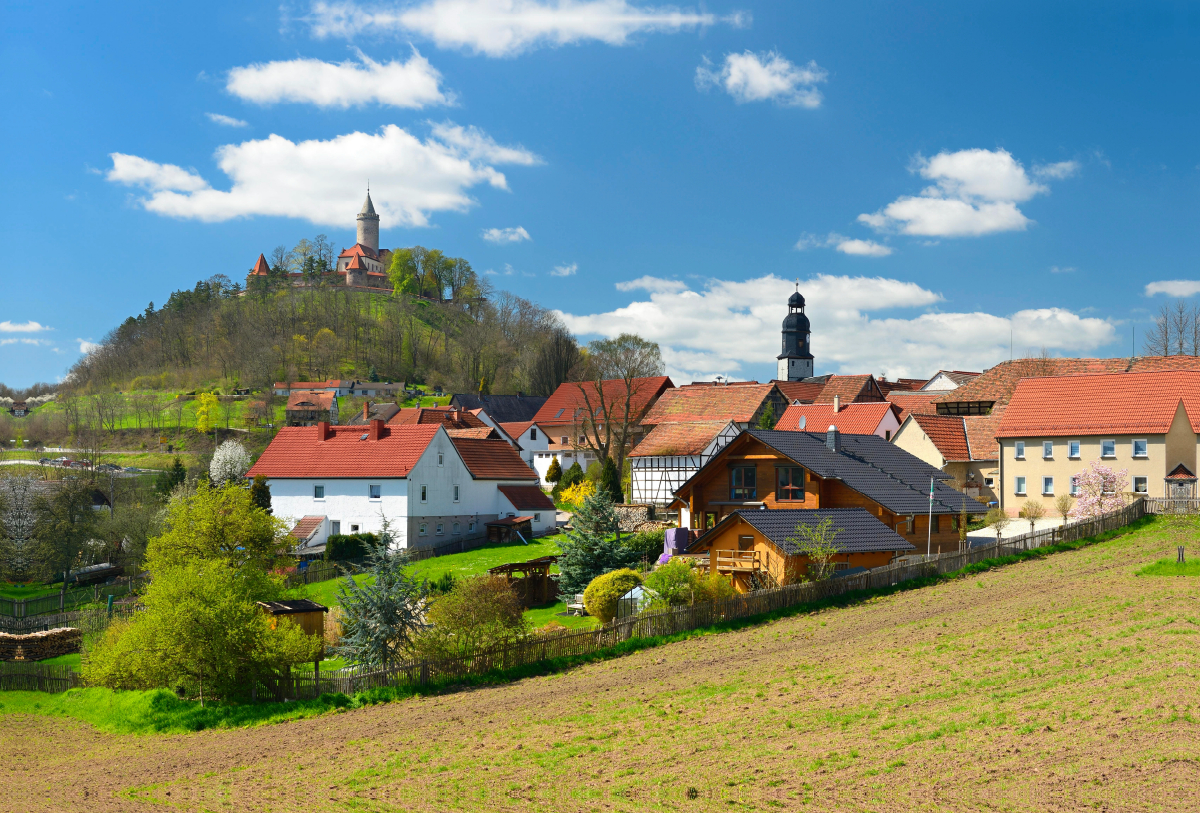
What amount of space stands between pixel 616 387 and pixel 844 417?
2852 centimetres

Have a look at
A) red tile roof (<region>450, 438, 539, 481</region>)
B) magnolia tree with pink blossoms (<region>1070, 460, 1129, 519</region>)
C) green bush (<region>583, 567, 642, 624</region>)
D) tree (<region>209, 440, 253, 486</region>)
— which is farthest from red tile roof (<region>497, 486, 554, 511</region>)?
tree (<region>209, 440, 253, 486</region>)

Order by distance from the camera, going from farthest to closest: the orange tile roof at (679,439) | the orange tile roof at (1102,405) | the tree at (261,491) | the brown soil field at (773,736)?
1. the orange tile roof at (679,439)
2. the tree at (261,491)
3. the orange tile roof at (1102,405)
4. the brown soil field at (773,736)

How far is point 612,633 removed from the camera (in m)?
27.4

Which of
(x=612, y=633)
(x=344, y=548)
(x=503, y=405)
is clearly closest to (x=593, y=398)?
(x=503, y=405)

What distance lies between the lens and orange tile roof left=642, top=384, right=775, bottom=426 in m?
72.9

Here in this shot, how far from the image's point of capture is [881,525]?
35656mm

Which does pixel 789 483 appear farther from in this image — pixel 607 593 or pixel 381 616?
pixel 381 616

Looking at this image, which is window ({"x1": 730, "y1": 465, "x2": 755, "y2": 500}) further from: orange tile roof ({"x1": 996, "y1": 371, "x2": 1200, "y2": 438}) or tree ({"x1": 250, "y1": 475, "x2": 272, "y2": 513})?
tree ({"x1": 250, "y1": 475, "x2": 272, "y2": 513})

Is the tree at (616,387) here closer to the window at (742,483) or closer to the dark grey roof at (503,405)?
the dark grey roof at (503,405)

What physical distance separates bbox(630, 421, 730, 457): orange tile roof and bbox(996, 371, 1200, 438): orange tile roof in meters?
16.3

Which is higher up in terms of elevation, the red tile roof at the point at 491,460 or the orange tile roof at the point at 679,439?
the orange tile roof at the point at 679,439

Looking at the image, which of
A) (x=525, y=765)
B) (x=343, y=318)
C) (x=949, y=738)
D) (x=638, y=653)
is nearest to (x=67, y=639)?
(x=638, y=653)

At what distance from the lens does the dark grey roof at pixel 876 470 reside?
125ft

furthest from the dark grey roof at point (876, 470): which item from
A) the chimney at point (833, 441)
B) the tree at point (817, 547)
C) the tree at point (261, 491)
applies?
the tree at point (261, 491)
